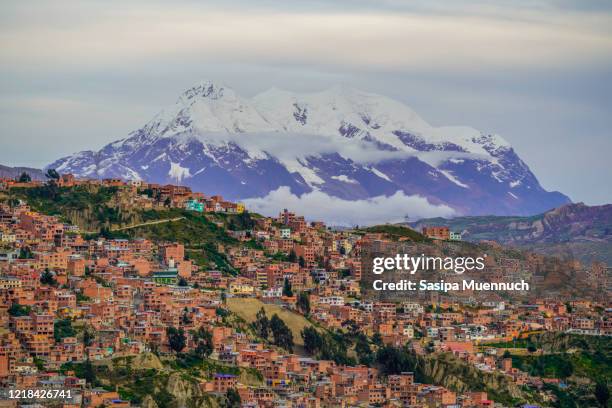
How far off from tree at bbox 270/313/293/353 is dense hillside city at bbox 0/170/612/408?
0.15 metres

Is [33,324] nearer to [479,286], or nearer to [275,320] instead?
[275,320]

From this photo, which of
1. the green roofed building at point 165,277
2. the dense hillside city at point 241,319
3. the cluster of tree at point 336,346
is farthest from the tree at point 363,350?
the green roofed building at point 165,277

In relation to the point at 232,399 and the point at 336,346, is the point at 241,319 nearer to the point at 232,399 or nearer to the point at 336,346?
the point at 336,346

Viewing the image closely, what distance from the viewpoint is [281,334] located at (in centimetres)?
12281

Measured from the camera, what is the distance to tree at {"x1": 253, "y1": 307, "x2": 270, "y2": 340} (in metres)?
123

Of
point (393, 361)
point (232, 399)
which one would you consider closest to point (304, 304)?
point (393, 361)

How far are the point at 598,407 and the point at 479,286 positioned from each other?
38113mm

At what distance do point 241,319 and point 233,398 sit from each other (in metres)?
21.1

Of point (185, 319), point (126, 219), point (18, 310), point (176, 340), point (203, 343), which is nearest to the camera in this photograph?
point (176, 340)

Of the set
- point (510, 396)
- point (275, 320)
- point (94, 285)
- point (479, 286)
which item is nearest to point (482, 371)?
point (510, 396)

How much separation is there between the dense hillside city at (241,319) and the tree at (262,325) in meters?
0.18

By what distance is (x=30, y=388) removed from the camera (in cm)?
9756

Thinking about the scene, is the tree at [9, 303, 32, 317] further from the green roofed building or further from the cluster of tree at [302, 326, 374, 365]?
the green roofed building

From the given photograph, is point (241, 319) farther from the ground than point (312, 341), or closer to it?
farther from the ground
